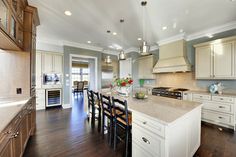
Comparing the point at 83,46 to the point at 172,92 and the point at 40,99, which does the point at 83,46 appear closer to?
the point at 40,99

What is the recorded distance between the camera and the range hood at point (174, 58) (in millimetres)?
3791

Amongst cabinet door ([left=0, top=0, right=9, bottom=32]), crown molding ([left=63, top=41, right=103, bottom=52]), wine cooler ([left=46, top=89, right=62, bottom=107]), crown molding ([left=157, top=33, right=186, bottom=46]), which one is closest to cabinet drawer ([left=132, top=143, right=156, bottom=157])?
cabinet door ([left=0, top=0, right=9, bottom=32])

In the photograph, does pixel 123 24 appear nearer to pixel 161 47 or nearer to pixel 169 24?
pixel 169 24

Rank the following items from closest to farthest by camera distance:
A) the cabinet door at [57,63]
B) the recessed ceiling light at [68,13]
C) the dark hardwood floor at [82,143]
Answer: the dark hardwood floor at [82,143]
the recessed ceiling light at [68,13]
the cabinet door at [57,63]

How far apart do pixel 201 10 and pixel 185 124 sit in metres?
2.63

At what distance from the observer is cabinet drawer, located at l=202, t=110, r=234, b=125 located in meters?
2.76

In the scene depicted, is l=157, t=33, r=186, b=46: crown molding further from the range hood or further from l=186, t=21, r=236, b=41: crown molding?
l=186, t=21, r=236, b=41: crown molding

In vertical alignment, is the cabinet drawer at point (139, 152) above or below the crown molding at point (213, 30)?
below

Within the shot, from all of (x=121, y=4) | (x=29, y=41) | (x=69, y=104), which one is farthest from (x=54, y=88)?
(x=121, y=4)

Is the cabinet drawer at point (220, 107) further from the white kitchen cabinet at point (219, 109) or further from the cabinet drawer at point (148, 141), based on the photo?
the cabinet drawer at point (148, 141)

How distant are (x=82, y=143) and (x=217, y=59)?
4.19 m

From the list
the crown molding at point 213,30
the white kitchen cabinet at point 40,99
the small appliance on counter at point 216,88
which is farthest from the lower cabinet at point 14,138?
the crown molding at point 213,30

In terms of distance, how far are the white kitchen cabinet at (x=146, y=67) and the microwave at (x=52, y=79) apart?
3897 mm

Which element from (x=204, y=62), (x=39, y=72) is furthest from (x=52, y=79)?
(x=204, y=62)
